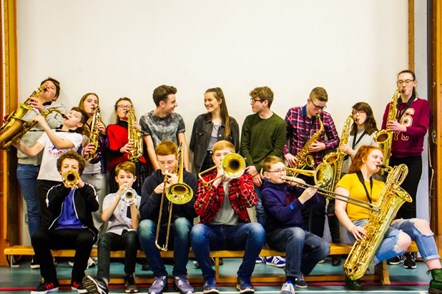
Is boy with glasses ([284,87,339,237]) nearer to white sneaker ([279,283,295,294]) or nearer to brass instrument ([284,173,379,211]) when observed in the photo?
brass instrument ([284,173,379,211])

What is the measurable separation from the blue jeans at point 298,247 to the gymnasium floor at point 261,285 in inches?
8.6

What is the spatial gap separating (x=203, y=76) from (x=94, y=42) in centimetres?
133

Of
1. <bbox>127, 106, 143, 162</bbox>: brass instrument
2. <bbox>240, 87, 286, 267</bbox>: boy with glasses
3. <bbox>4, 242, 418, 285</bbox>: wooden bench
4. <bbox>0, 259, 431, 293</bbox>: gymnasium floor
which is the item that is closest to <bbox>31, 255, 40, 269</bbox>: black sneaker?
<bbox>0, 259, 431, 293</bbox>: gymnasium floor

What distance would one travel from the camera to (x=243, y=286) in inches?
200

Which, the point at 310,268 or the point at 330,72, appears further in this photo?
the point at 330,72

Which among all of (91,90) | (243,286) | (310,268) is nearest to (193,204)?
(243,286)

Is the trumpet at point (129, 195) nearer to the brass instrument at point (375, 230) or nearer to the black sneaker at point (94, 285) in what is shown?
the black sneaker at point (94, 285)

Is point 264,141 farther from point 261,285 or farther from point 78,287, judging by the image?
point 78,287

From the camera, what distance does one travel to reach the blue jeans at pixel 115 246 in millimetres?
5086

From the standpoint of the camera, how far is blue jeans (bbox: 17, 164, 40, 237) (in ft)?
20.7

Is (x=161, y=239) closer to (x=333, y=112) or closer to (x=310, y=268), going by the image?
(x=310, y=268)

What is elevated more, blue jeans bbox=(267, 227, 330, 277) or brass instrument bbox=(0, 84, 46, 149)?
brass instrument bbox=(0, 84, 46, 149)

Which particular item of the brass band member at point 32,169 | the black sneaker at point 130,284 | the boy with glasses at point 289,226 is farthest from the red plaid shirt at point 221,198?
the brass band member at point 32,169

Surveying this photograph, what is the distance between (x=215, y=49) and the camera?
688 centimetres
